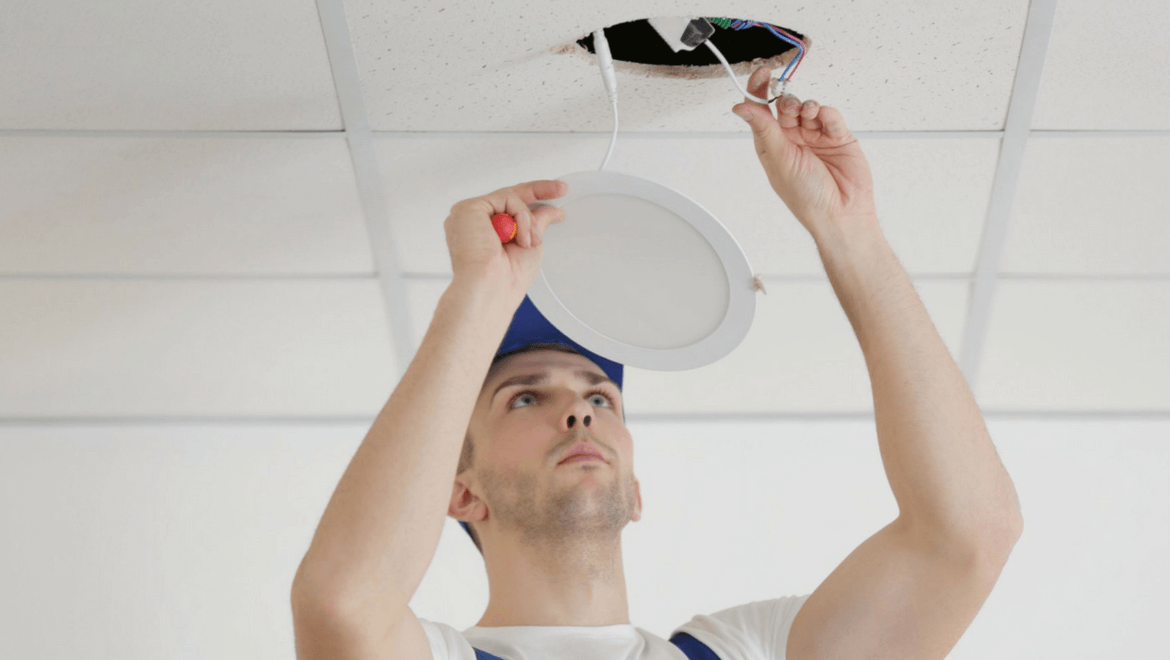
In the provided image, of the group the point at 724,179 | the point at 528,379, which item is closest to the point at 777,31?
the point at 724,179

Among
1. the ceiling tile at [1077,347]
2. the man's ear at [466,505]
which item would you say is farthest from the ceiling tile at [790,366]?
the man's ear at [466,505]

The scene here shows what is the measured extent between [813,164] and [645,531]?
47.5 inches

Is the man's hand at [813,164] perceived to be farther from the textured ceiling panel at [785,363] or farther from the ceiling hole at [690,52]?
the textured ceiling panel at [785,363]

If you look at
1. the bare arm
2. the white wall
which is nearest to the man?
the bare arm

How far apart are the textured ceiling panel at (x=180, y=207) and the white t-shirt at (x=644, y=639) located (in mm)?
775

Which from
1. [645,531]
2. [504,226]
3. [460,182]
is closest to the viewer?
[504,226]

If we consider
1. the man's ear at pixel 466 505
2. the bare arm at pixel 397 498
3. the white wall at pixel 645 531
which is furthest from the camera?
the white wall at pixel 645 531

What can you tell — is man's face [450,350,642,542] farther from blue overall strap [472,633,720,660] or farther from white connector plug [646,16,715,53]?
white connector plug [646,16,715,53]

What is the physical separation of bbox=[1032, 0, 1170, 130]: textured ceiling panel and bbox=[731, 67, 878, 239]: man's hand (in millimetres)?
373

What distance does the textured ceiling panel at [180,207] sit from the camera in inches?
67.0

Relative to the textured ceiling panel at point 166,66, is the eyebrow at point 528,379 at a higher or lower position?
lower

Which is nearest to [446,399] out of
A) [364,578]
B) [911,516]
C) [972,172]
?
[364,578]

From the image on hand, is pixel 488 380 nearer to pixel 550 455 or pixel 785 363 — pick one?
pixel 550 455

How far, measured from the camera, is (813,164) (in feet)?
4.57
